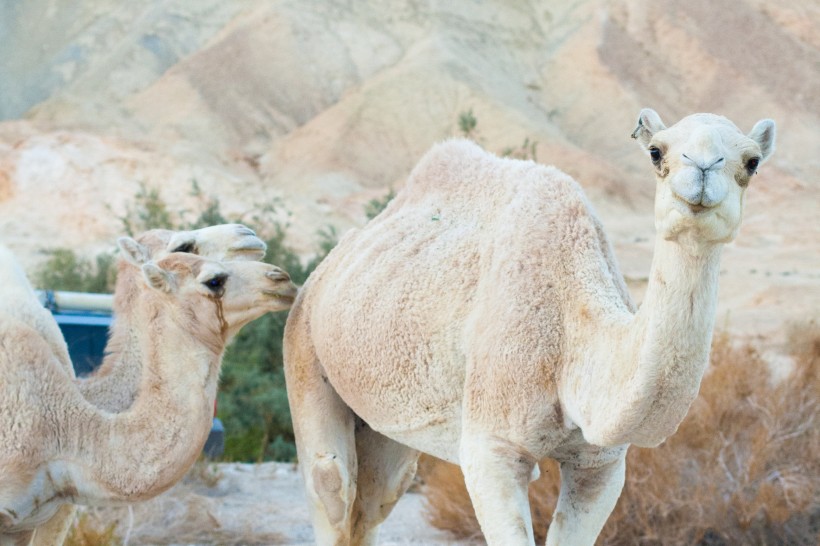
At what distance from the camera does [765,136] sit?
11.0 feet

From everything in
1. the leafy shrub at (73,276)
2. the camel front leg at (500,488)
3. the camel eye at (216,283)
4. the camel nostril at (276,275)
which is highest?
the camel eye at (216,283)

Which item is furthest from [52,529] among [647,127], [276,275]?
[647,127]

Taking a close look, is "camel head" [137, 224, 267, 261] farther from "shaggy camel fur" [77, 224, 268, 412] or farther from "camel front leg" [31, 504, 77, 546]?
"camel front leg" [31, 504, 77, 546]

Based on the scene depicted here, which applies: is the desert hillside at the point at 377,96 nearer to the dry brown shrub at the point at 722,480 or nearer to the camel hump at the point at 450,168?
the dry brown shrub at the point at 722,480

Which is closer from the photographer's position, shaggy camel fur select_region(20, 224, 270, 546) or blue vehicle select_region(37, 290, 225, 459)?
shaggy camel fur select_region(20, 224, 270, 546)

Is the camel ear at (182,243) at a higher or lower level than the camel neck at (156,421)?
higher

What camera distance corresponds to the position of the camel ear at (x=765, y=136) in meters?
3.32

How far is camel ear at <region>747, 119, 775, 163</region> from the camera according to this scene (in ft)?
10.9

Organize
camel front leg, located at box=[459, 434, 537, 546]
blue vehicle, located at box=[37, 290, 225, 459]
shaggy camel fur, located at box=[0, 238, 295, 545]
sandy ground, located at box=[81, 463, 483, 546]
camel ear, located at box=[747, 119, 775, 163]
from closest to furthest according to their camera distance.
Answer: camel ear, located at box=[747, 119, 775, 163]
camel front leg, located at box=[459, 434, 537, 546]
shaggy camel fur, located at box=[0, 238, 295, 545]
sandy ground, located at box=[81, 463, 483, 546]
blue vehicle, located at box=[37, 290, 225, 459]

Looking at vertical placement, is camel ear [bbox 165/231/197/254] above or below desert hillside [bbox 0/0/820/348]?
above

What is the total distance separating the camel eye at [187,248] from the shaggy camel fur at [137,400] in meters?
0.21

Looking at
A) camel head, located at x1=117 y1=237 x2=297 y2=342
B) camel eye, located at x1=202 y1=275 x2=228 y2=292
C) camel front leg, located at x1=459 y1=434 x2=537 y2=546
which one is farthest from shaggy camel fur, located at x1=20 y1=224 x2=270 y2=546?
camel front leg, located at x1=459 y1=434 x2=537 y2=546

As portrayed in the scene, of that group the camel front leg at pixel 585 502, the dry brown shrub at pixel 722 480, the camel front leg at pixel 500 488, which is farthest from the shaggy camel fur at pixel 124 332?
the dry brown shrub at pixel 722 480

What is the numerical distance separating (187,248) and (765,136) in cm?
277
